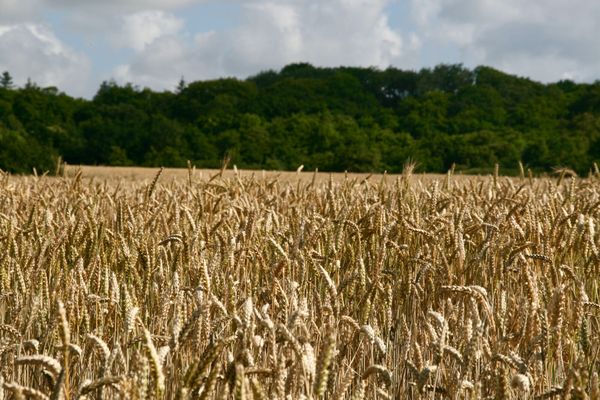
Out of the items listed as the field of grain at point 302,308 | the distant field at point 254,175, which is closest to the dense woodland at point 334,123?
the distant field at point 254,175

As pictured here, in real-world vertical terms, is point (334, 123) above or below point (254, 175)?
above

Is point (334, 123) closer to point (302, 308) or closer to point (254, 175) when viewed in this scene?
point (254, 175)

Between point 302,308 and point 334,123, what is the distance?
38.4 metres

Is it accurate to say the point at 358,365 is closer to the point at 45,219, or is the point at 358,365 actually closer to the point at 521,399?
the point at 521,399

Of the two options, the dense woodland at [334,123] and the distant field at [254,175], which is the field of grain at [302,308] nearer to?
the distant field at [254,175]

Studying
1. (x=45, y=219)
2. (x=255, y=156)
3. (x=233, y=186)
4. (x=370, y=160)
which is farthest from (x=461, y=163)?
(x=45, y=219)

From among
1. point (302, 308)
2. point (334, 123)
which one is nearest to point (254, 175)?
point (302, 308)

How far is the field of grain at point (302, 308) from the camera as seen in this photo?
5.94 ft

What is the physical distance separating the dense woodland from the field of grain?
1090 inches

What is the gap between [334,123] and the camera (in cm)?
4025

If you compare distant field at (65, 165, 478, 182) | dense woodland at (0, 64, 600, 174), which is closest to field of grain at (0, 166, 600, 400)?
distant field at (65, 165, 478, 182)

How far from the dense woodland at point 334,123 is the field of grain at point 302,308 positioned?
90.9ft

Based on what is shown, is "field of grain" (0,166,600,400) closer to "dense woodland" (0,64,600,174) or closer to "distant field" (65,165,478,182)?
"distant field" (65,165,478,182)

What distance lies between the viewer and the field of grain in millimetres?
1812
